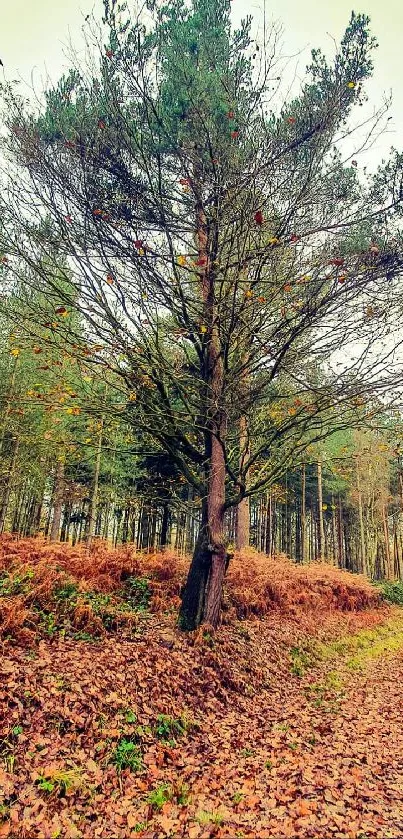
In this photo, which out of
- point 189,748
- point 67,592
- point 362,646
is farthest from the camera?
point 362,646

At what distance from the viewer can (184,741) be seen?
15.9 feet

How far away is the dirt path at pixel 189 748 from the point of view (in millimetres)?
3539

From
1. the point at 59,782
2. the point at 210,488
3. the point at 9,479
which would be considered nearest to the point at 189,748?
the point at 59,782

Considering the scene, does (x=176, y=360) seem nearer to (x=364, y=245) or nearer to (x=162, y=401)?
(x=162, y=401)

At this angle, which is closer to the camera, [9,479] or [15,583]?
[15,583]

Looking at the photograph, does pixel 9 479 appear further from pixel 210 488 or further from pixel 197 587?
pixel 197 587

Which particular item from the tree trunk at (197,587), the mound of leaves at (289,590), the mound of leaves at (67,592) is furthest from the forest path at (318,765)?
the mound of leaves at (67,592)

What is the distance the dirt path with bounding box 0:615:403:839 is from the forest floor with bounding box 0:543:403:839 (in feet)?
0.05

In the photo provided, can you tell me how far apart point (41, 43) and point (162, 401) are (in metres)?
4.92

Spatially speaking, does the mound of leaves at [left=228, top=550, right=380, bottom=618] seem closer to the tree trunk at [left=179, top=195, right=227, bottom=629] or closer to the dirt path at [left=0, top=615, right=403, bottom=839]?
the tree trunk at [left=179, top=195, right=227, bottom=629]

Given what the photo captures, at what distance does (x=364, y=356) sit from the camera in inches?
263

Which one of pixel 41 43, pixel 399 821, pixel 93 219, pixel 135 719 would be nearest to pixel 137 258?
pixel 93 219

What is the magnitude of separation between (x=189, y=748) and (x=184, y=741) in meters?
0.13

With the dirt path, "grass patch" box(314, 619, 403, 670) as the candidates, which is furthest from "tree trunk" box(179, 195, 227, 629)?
"grass patch" box(314, 619, 403, 670)
